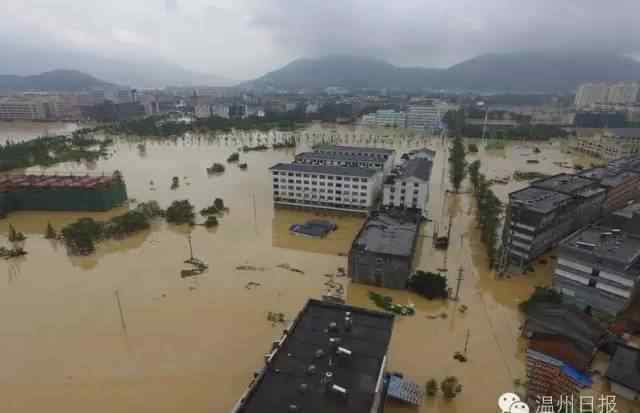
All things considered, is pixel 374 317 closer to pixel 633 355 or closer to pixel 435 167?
pixel 633 355

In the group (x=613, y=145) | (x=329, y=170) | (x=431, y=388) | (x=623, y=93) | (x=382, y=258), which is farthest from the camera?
(x=623, y=93)

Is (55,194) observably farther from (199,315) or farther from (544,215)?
(544,215)

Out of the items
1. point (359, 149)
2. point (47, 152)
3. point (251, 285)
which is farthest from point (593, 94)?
point (47, 152)

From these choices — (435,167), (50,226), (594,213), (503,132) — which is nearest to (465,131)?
(503,132)

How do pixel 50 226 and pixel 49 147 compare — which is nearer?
pixel 50 226

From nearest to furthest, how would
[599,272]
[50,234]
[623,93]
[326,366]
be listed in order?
1. [326,366]
2. [599,272]
3. [50,234]
4. [623,93]
